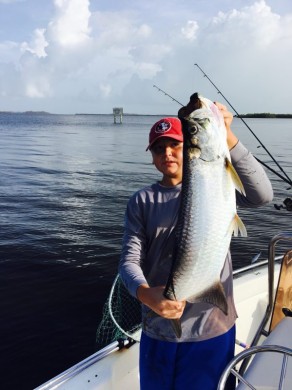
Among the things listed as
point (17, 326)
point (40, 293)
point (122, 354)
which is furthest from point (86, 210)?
point (122, 354)

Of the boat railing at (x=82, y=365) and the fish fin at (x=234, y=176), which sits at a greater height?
the fish fin at (x=234, y=176)

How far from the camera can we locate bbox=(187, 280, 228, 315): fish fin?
247 centimetres

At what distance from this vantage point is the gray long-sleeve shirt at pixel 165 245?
8.95ft

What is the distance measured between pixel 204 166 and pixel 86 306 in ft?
23.9

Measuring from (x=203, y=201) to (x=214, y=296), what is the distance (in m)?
0.65

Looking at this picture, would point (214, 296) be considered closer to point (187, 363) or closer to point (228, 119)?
point (187, 363)

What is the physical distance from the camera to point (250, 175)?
269 centimetres

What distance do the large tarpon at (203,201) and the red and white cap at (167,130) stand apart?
49 centimetres

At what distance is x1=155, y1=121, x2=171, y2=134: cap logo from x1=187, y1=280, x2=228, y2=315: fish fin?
117cm

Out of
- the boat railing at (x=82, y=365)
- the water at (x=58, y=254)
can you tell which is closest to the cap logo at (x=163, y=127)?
the boat railing at (x=82, y=365)

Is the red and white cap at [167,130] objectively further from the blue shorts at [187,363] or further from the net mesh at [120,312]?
the net mesh at [120,312]

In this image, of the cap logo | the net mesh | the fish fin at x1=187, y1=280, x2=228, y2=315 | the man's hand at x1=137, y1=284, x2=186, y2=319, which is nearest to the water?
the net mesh

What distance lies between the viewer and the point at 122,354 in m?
3.89

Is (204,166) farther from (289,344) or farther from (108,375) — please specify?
(108,375)
